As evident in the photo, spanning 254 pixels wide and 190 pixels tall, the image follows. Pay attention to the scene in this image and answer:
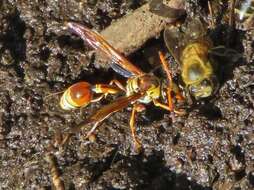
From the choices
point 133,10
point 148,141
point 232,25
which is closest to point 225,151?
point 148,141

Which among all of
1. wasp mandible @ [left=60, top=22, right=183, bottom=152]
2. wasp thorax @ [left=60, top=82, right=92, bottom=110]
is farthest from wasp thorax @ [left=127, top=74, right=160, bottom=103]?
wasp thorax @ [left=60, top=82, right=92, bottom=110]

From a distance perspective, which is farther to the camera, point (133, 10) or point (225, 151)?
point (133, 10)

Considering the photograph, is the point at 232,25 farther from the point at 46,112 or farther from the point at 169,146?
the point at 46,112

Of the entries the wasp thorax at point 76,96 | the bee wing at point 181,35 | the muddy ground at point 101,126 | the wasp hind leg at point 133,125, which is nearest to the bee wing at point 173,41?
the bee wing at point 181,35

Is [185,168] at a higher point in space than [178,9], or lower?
lower

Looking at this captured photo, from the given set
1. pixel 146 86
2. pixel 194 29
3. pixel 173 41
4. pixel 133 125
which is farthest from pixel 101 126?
pixel 194 29

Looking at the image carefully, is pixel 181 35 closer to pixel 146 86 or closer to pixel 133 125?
pixel 146 86
